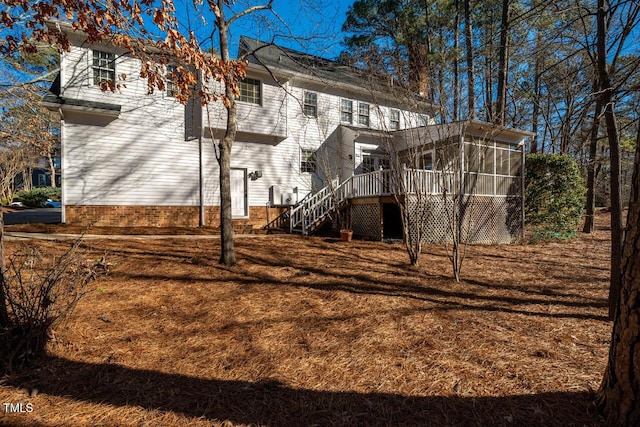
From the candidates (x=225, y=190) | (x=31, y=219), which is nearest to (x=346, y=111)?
(x=225, y=190)

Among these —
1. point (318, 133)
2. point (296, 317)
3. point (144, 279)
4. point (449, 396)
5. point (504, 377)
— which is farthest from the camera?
point (318, 133)

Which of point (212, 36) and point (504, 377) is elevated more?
point (212, 36)

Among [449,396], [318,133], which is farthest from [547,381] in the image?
[318,133]

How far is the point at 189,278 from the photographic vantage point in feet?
15.5

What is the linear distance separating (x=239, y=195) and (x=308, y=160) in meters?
3.57

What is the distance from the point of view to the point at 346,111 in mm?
14469

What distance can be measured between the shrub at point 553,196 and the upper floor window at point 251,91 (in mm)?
11546

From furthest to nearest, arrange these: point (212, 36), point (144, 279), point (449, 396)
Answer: point (212, 36) < point (144, 279) < point (449, 396)

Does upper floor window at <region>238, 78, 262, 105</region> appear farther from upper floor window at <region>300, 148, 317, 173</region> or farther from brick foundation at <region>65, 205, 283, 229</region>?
brick foundation at <region>65, 205, 283, 229</region>

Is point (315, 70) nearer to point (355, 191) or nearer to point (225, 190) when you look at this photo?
point (355, 191)

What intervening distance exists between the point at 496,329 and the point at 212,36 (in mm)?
6754

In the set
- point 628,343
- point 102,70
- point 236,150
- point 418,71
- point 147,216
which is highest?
point 102,70

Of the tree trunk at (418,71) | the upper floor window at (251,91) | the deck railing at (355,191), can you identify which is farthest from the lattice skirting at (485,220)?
Answer: the upper floor window at (251,91)

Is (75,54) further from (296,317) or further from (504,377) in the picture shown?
(504,377)
